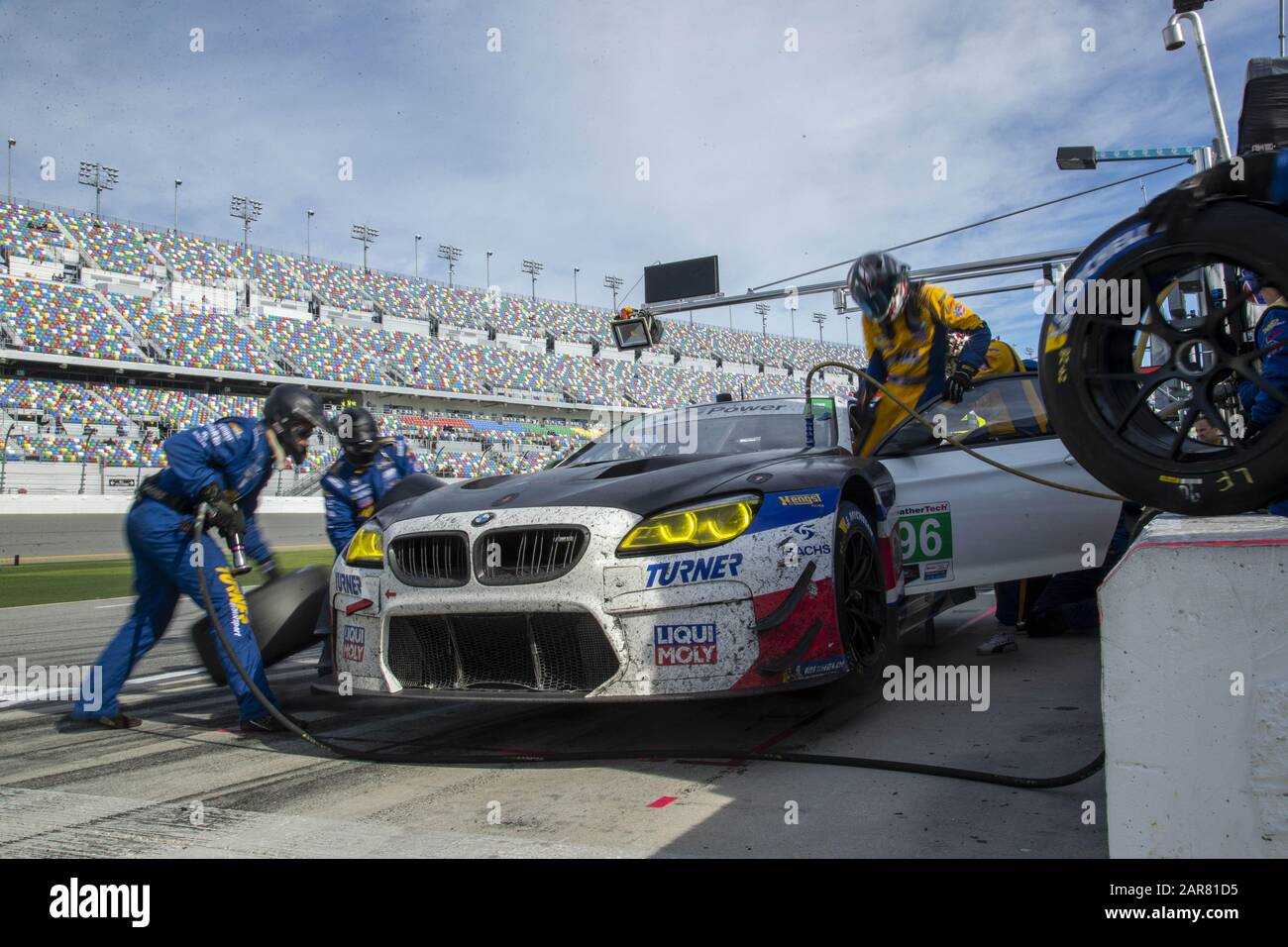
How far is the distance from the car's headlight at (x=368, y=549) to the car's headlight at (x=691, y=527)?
40.6 inches

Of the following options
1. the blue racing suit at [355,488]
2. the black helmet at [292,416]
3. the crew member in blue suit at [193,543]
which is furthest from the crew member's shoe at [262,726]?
the blue racing suit at [355,488]

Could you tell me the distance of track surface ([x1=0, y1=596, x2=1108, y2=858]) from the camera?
96.4 inches

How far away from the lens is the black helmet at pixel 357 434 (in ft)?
17.7

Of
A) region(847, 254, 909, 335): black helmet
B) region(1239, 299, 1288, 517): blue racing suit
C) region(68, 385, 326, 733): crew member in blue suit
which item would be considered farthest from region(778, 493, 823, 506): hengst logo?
region(68, 385, 326, 733): crew member in blue suit

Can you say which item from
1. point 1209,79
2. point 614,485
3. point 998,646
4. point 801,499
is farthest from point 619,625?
point 1209,79

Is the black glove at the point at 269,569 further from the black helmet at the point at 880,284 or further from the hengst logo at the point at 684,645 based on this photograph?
the black helmet at the point at 880,284

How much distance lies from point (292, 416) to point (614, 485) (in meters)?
1.79

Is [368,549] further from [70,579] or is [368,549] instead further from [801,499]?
[70,579]

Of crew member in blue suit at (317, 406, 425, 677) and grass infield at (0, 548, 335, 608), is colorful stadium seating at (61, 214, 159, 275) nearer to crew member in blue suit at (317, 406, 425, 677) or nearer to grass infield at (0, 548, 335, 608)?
grass infield at (0, 548, 335, 608)

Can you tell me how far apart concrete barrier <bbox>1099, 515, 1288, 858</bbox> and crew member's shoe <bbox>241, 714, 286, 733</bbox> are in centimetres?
323

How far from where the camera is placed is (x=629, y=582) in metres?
3.11
